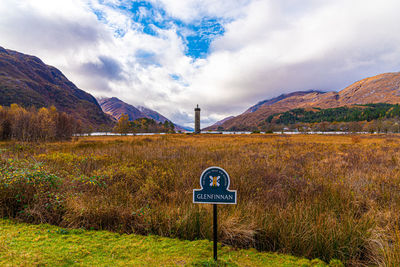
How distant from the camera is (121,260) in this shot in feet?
8.22

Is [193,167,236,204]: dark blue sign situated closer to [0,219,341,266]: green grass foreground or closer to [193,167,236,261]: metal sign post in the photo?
[193,167,236,261]: metal sign post

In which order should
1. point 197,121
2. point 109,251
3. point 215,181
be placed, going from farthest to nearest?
1. point 197,121
2. point 109,251
3. point 215,181

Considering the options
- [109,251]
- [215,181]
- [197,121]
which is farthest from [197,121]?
[215,181]

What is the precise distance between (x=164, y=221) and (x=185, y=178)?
9.62 ft

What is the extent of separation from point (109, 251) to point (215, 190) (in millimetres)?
1924

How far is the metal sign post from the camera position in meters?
2.47

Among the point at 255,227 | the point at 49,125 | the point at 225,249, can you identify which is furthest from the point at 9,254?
the point at 49,125

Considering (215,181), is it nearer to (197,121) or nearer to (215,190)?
(215,190)

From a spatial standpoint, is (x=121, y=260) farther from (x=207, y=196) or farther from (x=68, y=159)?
(x=68, y=159)

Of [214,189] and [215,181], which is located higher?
[215,181]

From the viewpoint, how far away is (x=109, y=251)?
2.71m

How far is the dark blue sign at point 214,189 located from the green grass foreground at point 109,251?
2.74 ft

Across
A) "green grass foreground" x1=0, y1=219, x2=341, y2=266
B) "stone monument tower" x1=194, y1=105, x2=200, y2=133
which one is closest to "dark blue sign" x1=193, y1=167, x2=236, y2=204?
"green grass foreground" x1=0, y1=219, x2=341, y2=266

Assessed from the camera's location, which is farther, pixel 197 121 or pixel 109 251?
pixel 197 121
